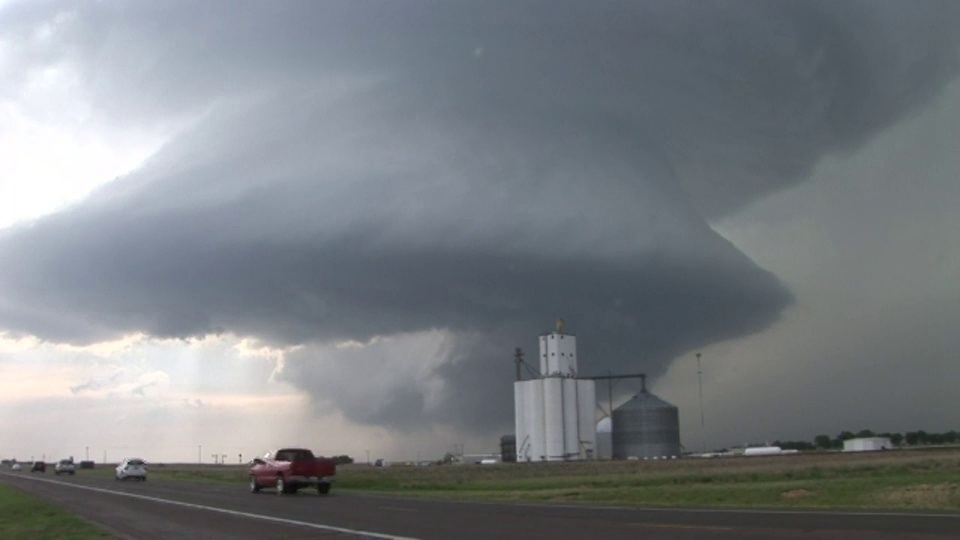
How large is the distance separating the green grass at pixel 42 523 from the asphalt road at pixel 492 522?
30.6 inches

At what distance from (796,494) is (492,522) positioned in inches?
628

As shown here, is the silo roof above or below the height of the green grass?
above

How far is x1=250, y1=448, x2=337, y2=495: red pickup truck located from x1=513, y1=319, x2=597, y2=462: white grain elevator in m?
69.8

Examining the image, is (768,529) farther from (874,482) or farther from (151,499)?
(151,499)

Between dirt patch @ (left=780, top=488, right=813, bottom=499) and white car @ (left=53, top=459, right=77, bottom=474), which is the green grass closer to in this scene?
dirt patch @ (left=780, top=488, right=813, bottom=499)

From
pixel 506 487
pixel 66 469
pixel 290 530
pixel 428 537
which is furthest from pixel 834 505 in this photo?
pixel 66 469

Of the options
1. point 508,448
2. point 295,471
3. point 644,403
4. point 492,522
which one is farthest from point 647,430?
point 492,522

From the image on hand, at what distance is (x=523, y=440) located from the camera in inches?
4779

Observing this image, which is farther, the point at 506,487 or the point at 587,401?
the point at 587,401

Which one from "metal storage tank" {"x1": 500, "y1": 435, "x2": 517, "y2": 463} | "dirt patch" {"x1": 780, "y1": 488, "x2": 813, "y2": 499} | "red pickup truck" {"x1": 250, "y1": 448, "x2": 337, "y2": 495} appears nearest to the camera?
"dirt patch" {"x1": 780, "y1": 488, "x2": 813, "y2": 499}

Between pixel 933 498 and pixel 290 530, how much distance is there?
21987 mm

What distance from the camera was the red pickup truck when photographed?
48250 mm

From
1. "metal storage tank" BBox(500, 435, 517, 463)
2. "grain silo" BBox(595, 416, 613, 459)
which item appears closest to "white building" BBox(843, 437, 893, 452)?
"grain silo" BBox(595, 416, 613, 459)

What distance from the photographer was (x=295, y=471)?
48.2 meters
